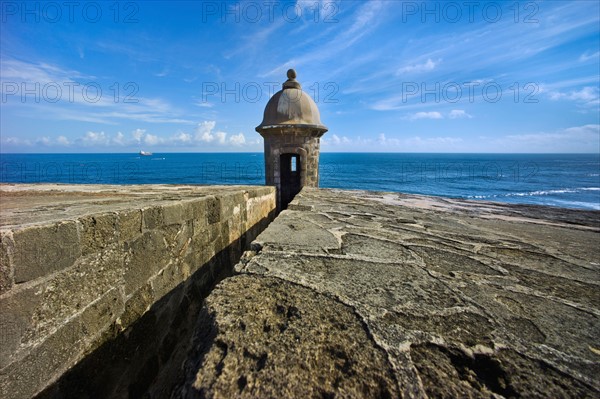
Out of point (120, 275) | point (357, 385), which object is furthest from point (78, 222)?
point (357, 385)

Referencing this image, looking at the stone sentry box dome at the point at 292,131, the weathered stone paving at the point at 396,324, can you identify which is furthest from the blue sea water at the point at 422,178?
the weathered stone paving at the point at 396,324

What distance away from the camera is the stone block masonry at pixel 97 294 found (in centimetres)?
125

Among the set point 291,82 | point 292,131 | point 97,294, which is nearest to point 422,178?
point 291,82

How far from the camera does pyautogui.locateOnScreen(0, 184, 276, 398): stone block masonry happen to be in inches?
49.4

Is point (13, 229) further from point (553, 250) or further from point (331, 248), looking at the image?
point (553, 250)

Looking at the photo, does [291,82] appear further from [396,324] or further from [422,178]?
[422,178]

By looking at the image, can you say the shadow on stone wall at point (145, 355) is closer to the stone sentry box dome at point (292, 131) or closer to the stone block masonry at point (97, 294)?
the stone block masonry at point (97, 294)

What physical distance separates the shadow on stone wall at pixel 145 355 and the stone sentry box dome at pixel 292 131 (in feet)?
18.1

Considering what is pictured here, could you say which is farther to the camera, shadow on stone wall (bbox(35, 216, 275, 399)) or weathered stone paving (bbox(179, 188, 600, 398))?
shadow on stone wall (bbox(35, 216, 275, 399))

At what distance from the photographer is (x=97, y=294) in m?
1.68

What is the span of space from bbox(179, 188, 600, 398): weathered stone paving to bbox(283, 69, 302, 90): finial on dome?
7.70 meters

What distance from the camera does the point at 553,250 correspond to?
2279 mm

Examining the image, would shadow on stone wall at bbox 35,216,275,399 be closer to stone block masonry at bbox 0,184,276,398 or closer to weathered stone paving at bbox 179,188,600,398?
stone block masonry at bbox 0,184,276,398

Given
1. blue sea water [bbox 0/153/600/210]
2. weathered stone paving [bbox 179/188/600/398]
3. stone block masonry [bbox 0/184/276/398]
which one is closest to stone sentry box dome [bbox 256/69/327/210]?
stone block masonry [bbox 0/184/276/398]
